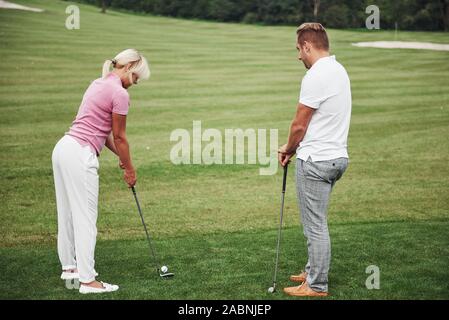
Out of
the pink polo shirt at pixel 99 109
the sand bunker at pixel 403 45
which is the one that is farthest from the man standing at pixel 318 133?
the sand bunker at pixel 403 45

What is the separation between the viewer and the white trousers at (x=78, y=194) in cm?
554

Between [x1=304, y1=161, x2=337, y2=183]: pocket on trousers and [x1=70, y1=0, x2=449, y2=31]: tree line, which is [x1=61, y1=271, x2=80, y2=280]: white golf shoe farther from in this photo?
[x1=70, y1=0, x2=449, y2=31]: tree line

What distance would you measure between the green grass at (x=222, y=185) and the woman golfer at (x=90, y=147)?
432 mm

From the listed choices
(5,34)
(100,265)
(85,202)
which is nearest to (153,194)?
(100,265)

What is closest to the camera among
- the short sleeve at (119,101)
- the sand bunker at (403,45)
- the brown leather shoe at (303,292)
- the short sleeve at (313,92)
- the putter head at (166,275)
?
the short sleeve at (313,92)

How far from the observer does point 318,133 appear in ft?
17.5

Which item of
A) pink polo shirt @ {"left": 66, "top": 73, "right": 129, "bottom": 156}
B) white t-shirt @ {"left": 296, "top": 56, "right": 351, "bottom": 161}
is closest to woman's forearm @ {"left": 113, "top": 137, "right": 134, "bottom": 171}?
pink polo shirt @ {"left": 66, "top": 73, "right": 129, "bottom": 156}

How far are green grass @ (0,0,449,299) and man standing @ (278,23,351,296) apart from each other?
631 millimetres

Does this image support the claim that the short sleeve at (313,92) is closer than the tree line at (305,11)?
Yes

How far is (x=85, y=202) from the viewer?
18.5 feet

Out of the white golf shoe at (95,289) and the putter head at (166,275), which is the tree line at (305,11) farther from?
the white golf shoe at (95,289)

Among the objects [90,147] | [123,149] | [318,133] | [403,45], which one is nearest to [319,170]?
[318,133]

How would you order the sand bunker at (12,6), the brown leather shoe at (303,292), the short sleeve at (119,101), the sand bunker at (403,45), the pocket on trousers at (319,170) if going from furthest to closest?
the sand bunker at (12,6), the sand bunker at (403,45), the brown leather shoe at (303,292), the short sleeve at (119,101), the pocket on trousers at (319,170)
